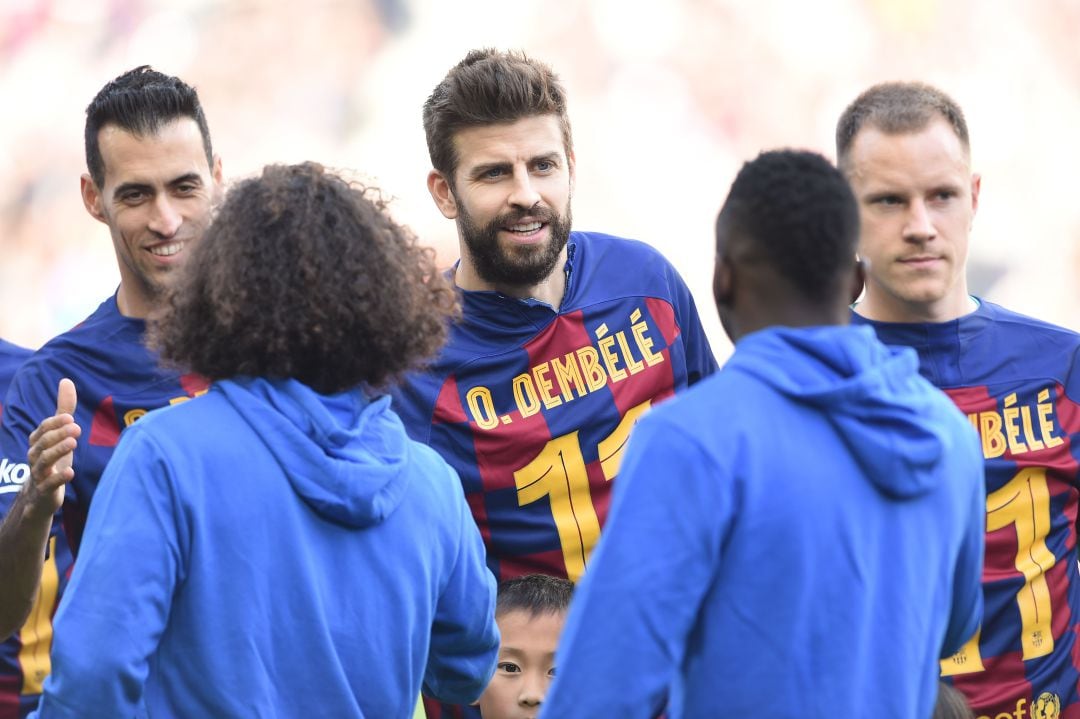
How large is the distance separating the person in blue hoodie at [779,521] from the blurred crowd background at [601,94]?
6.58 m

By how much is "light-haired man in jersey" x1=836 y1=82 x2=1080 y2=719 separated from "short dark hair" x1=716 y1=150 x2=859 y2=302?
1.51m

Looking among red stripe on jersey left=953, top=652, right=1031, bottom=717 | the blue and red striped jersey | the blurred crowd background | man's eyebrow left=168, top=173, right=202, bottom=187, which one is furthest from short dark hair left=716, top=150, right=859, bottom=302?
the blurred crowd background

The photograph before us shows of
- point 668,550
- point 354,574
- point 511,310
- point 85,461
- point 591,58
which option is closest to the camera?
point 668,550

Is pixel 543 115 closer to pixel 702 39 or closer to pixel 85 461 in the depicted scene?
pixel 85 461

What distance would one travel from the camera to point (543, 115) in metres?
3.86

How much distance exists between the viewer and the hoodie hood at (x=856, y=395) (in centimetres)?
195

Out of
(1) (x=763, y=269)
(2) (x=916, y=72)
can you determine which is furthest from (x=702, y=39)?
(1) (x=763, y=269)

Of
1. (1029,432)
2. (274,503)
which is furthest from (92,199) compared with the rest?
(1029,432)

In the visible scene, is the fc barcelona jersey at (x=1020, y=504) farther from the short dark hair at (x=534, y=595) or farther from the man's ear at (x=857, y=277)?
the man's ear at (x=857, y=277)

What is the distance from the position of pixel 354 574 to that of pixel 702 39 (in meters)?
7.44

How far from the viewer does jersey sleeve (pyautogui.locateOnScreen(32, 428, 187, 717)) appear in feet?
6.75

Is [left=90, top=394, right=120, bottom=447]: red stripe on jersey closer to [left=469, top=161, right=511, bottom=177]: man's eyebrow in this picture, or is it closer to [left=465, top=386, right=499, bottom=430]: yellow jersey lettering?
[left=465, top=386, right=499, bottom=430]: yellow jersey lettering

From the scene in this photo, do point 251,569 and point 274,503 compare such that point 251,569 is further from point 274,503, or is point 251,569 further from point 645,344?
point 645,344

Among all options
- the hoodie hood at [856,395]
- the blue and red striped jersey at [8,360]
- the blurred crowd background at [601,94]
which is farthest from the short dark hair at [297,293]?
the blurred crowd background at [601,94]
